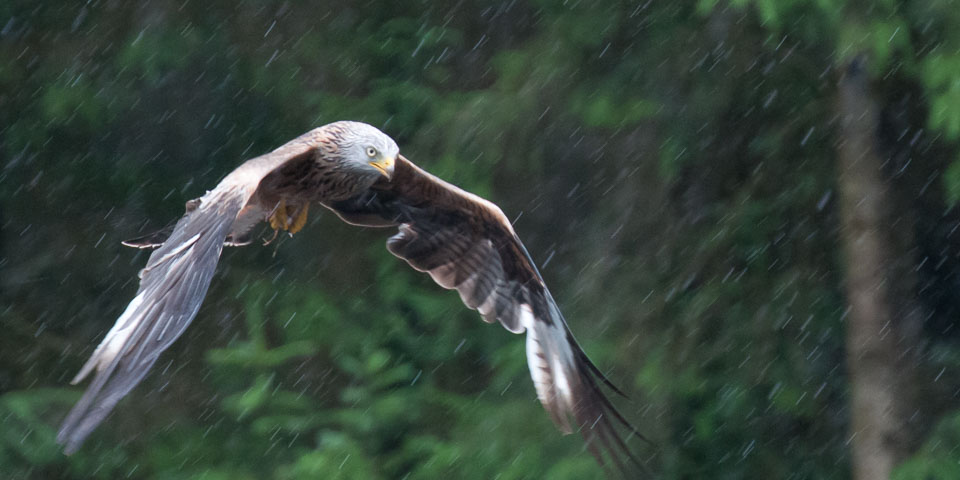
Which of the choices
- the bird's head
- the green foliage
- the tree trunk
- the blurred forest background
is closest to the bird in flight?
the bird's head

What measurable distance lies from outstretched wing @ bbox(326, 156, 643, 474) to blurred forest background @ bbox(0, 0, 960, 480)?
740 millimetres

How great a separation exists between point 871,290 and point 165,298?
138 inches

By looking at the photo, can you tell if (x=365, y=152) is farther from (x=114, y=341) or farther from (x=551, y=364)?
(x=114, y=341)

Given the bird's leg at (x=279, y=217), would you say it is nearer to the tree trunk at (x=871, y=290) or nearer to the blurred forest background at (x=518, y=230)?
the blurred forest background at (x=518, y=230)

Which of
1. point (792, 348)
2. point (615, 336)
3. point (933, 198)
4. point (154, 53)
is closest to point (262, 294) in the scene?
point (154, 53)

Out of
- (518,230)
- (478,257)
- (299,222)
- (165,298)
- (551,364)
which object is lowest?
(518,230)

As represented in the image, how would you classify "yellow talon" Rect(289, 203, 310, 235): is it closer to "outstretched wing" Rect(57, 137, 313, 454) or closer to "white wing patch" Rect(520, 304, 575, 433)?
"outstretched wing" Rect(57, 137, 313, 454)

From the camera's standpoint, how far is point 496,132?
19.3 ft

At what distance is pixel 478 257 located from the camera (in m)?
5.11

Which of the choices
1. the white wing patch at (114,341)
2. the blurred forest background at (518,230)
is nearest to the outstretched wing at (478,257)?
the blurred forest background at (518,230)

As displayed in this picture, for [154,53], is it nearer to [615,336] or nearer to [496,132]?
[496,132]

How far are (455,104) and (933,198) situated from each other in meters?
2.30

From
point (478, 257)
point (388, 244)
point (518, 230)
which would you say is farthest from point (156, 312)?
point (518, 230)

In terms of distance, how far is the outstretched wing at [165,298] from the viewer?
104 inches
